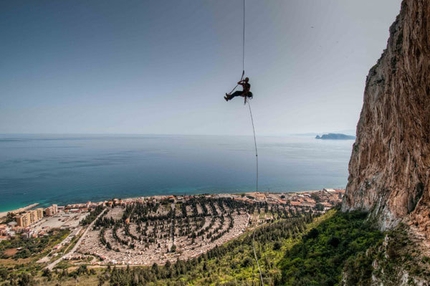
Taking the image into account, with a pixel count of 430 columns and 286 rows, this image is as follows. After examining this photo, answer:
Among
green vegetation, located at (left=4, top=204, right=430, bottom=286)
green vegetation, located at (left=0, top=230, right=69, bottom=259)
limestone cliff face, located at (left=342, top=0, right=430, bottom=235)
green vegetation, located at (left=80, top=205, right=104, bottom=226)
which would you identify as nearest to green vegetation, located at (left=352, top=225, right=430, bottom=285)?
green vegetation, located at (left=4, top=204, right=430, bottom=286)

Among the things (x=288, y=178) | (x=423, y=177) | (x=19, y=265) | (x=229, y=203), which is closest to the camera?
(x=423, y=177)

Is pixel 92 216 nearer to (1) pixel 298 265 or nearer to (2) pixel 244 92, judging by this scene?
(1) pixel 298 265

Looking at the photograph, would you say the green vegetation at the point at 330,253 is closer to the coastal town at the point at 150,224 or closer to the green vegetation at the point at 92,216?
the coastal town at the point at 150,224

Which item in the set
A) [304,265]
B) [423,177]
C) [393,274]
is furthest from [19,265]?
[423,177]

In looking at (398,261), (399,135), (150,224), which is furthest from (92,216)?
(399,135)

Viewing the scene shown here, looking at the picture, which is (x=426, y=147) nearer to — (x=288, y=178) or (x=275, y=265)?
(x=275, y=265)
